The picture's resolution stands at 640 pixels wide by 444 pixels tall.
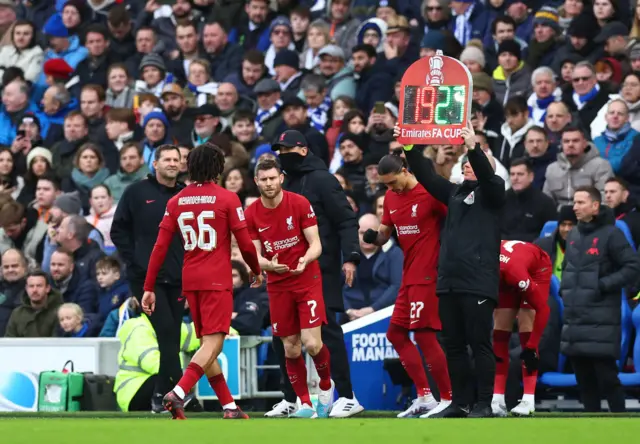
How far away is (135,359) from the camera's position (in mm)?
14711

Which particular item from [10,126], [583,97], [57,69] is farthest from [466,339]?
[57,69]

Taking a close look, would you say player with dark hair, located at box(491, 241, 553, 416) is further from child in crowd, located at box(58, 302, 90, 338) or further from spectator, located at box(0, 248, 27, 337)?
spectator, located at box(0, 248, 27, 337)

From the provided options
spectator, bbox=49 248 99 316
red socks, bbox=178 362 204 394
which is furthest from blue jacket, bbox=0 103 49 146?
red socks, bbox=178 362 204 394

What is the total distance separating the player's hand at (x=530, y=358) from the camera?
13.1m

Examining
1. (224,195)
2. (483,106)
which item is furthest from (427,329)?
(483,106)

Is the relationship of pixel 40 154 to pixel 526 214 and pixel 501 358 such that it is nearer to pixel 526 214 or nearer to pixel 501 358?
pixel 526 214

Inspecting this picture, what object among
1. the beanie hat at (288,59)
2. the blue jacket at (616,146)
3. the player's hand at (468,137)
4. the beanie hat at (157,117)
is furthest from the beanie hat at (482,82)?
the player's hand at (468,137)

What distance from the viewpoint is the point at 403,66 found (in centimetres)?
1931

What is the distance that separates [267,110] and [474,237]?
28.0 feet

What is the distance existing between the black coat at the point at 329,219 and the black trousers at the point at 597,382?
105 inches

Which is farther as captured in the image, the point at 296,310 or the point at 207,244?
the point at 296,310

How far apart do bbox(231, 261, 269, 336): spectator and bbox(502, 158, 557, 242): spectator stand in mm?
2750

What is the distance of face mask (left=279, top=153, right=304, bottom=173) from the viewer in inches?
516

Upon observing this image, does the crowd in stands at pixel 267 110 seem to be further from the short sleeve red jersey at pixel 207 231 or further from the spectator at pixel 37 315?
the short sleeve red jersey at pixel 207 231
